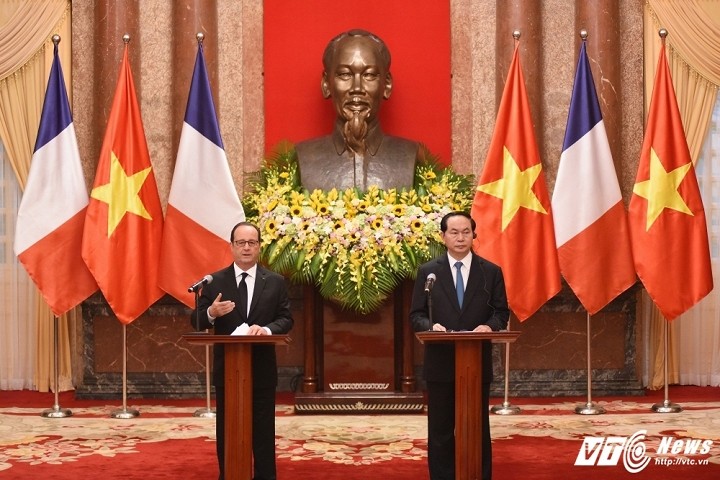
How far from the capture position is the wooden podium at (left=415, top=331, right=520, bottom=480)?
5038 mm

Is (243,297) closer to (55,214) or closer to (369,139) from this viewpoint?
(55,214)

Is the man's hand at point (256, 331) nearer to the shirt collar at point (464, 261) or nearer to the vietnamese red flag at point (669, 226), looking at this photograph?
the shirt collar at point (464, 261)

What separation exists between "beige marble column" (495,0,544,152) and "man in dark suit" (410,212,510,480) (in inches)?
176

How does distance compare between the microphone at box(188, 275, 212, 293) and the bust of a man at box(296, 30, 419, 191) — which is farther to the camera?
the bust of a man at box(296, 30, 419, 191)

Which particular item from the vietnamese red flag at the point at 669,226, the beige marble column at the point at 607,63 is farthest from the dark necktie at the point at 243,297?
the beige marble column at the point at 607,63

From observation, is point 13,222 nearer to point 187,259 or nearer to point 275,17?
point 187,259

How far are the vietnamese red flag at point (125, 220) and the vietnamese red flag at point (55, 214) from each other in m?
0.17

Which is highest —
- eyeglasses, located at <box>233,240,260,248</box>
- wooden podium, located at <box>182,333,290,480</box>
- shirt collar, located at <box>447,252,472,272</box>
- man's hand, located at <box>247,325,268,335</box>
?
eyeglasses, located at <box>233,240,260,248</box>

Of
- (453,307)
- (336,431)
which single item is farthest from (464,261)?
(336,431)

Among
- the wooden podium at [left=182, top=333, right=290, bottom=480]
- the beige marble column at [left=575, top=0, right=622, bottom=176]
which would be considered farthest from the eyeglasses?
the beige marble column at [left=575, top=0, right=622, bottom=176]

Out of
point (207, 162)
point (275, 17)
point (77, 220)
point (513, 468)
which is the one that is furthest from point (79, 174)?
point (513, 468)

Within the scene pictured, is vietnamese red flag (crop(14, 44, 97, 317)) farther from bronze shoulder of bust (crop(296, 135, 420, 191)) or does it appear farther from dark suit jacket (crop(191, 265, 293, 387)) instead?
dark suit jacket (crop(191, 265, 293, 387))

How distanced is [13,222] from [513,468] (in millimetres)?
5791

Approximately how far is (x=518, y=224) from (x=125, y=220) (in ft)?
9.93
